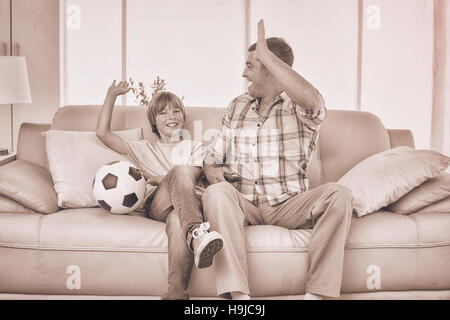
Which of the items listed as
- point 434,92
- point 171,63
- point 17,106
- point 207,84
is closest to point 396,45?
point 434,92

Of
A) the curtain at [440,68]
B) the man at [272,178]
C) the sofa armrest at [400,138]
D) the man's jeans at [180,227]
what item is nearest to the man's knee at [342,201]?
the man at [272,178]

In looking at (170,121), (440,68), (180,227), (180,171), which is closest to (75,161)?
(170,121)

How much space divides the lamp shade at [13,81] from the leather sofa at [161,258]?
1.40 m

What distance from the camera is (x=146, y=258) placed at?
5.19 ft

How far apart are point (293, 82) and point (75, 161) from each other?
3.32 feet

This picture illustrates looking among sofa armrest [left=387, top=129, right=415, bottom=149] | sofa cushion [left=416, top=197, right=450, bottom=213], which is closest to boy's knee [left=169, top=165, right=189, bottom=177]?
sofa cushion [left=416, top=197, right=450, bottom=213]

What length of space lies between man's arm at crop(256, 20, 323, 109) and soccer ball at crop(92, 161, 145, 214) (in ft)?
2.23

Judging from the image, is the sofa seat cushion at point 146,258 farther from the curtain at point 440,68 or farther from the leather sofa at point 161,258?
the curtain at point 440,68

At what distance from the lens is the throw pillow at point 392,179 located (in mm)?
1729

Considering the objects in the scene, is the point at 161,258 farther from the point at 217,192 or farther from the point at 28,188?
the point at 28,188

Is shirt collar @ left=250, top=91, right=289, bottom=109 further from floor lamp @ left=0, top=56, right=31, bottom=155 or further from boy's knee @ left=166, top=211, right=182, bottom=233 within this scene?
floor lamp @ left=0, top=56, right=31, bottom=155

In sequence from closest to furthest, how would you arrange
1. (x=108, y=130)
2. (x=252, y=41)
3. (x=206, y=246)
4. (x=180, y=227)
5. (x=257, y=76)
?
(x=206, y=246) → (x=180, y=227) → (x=257, y=76) → (x=108, y=130) → (x=252, y=41)
